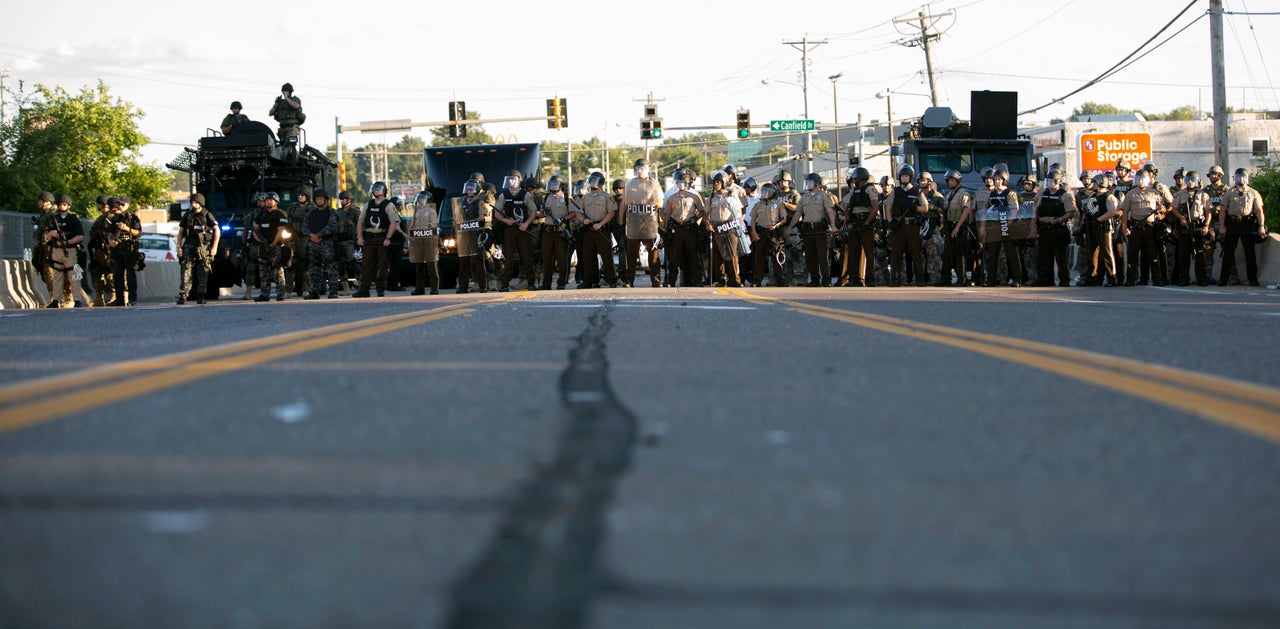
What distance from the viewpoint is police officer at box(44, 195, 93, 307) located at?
20578mm

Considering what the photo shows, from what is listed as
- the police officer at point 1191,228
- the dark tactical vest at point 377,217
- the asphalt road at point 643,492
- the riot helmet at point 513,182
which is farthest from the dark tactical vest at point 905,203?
the asphalt road at point 643,492

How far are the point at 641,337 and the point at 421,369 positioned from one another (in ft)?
7.61

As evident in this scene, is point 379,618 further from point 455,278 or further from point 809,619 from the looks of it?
point 455,278

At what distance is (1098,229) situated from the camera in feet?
73.5

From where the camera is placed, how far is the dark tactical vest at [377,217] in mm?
22203

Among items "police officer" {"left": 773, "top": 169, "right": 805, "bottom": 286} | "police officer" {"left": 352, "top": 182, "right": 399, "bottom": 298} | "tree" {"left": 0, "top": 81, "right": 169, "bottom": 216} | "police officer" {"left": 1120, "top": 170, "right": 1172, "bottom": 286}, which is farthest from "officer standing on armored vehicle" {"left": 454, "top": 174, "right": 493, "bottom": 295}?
"tree" {"left": 0, "top": 81, "right": 169, "bottom": 216}

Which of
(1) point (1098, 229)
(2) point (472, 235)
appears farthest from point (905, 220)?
(2) point (472, 235)

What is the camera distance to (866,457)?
12.8 feet

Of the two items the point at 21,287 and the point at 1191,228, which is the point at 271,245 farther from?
the point at 1191,228

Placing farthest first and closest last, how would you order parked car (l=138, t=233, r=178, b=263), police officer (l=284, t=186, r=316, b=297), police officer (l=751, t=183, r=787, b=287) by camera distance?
parked car (l=138, t=233, r=178, b=263) → police officer (l=751, t=183, r=787, b=287) → police officer (l=284, t=186, r=316, b=297)

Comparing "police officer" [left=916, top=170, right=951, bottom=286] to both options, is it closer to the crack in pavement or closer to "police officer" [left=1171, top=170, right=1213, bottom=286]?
"police officer" [left=1171, top=170, right=1213, bottom=286]

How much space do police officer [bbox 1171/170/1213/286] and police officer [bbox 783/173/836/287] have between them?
18.4ft

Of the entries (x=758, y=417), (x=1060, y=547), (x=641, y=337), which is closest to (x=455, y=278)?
(x=641, y=337)

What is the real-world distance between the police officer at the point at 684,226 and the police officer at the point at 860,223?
8.56 feet
